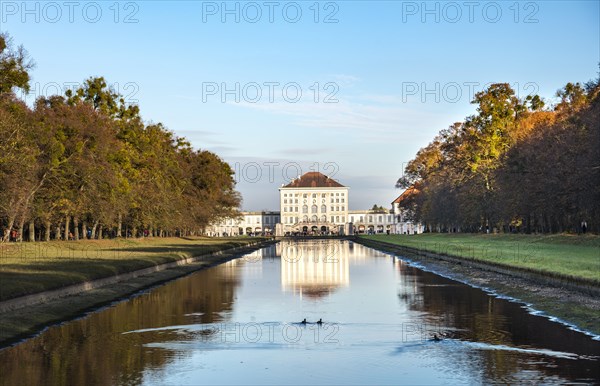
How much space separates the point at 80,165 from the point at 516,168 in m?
34.2

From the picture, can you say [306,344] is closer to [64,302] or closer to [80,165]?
[64,302]

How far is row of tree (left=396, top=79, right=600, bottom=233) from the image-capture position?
4844 cm

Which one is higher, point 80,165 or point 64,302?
point 80,165

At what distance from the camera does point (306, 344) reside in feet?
50.0

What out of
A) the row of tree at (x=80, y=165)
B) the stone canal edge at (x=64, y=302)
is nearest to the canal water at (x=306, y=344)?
the stone canal edge at (x=64, y=302)

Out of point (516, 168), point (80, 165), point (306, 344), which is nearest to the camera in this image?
point (306, 344)

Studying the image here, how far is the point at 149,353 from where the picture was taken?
14.1 meters

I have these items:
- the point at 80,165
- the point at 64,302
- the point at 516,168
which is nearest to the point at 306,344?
the point at 64,302

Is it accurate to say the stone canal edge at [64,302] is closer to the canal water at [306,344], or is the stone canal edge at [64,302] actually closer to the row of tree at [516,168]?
the canal water at [306,344]

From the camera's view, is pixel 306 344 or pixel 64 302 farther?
pixel 64 302

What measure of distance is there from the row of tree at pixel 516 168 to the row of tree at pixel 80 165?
29844 millimetres

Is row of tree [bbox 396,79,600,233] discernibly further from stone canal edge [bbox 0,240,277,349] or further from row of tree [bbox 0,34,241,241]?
row of tree [bbox 0,34,241,241]

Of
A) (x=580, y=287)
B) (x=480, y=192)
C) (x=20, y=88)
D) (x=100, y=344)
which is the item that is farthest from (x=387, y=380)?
(x=480, y=192)

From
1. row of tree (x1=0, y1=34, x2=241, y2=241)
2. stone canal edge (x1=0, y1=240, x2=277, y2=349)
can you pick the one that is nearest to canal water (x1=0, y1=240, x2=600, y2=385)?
stone canal edge (x1=0, y1=240, x2=277, y2=349)
